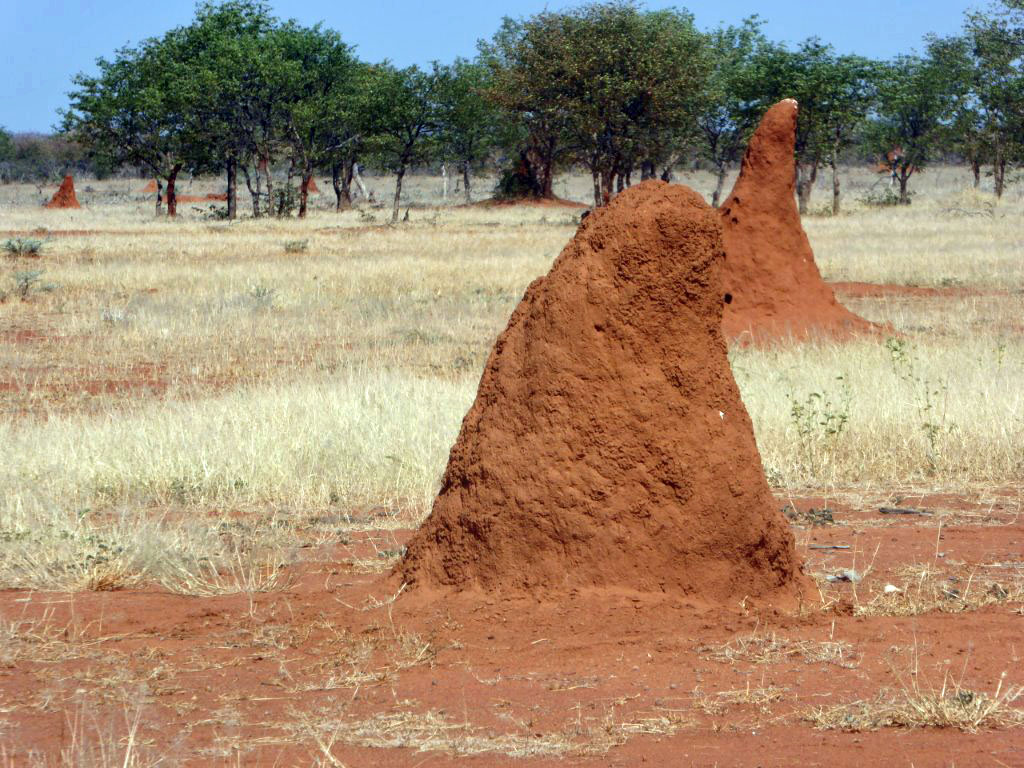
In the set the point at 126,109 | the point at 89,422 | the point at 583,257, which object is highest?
the point at 126,109

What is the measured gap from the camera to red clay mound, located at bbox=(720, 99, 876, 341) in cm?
1109

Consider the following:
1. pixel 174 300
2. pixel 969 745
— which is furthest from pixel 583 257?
pixel 174 300

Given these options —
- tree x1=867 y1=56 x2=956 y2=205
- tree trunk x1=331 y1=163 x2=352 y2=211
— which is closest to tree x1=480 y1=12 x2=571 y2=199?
tree trunk x1=331 y1=163 x2=352 y2=211

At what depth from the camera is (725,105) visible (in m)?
41.2

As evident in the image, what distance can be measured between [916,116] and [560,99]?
58.2ft

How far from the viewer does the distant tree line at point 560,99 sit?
34469mm

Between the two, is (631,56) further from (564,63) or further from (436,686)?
(436,686)

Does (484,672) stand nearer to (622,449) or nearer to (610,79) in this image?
(622,449)

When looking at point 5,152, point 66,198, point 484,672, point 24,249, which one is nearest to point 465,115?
point 66,198

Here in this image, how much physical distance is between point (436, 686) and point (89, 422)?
562cm

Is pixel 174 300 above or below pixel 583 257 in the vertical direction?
below

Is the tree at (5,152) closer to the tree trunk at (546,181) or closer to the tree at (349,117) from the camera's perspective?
the tree at (349,117)

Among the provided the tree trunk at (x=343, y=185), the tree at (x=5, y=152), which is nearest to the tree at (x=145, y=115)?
the tree trunk at (x=343, y=185)

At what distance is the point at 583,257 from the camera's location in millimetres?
4414
